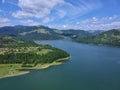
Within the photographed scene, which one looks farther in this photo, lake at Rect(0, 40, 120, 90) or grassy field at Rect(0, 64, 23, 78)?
grassy field at Rect(0, 64, 23, 78)

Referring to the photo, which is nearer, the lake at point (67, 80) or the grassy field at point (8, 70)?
the lake at point (67, 80)

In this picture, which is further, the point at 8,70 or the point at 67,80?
the point at 8,70

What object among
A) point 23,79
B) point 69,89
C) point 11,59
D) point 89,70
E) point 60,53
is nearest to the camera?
point 69,89

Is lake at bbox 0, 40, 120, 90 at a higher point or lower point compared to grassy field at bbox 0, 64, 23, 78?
lower

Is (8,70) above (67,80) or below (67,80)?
above

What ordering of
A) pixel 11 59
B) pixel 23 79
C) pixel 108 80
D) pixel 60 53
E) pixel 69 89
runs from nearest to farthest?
pixel 69 89 → pixel 108 80 → pixel 23 79 → pixel 11 59 → pixel 60 53

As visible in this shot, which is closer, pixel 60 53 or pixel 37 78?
→ pixel 37 78

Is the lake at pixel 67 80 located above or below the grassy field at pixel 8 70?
below

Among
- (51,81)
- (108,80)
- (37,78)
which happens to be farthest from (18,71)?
(108,80)

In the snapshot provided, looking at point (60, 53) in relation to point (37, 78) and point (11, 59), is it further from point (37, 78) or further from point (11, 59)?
point (37, 78)

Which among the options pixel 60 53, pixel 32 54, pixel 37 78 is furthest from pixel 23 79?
pixel 60 53
